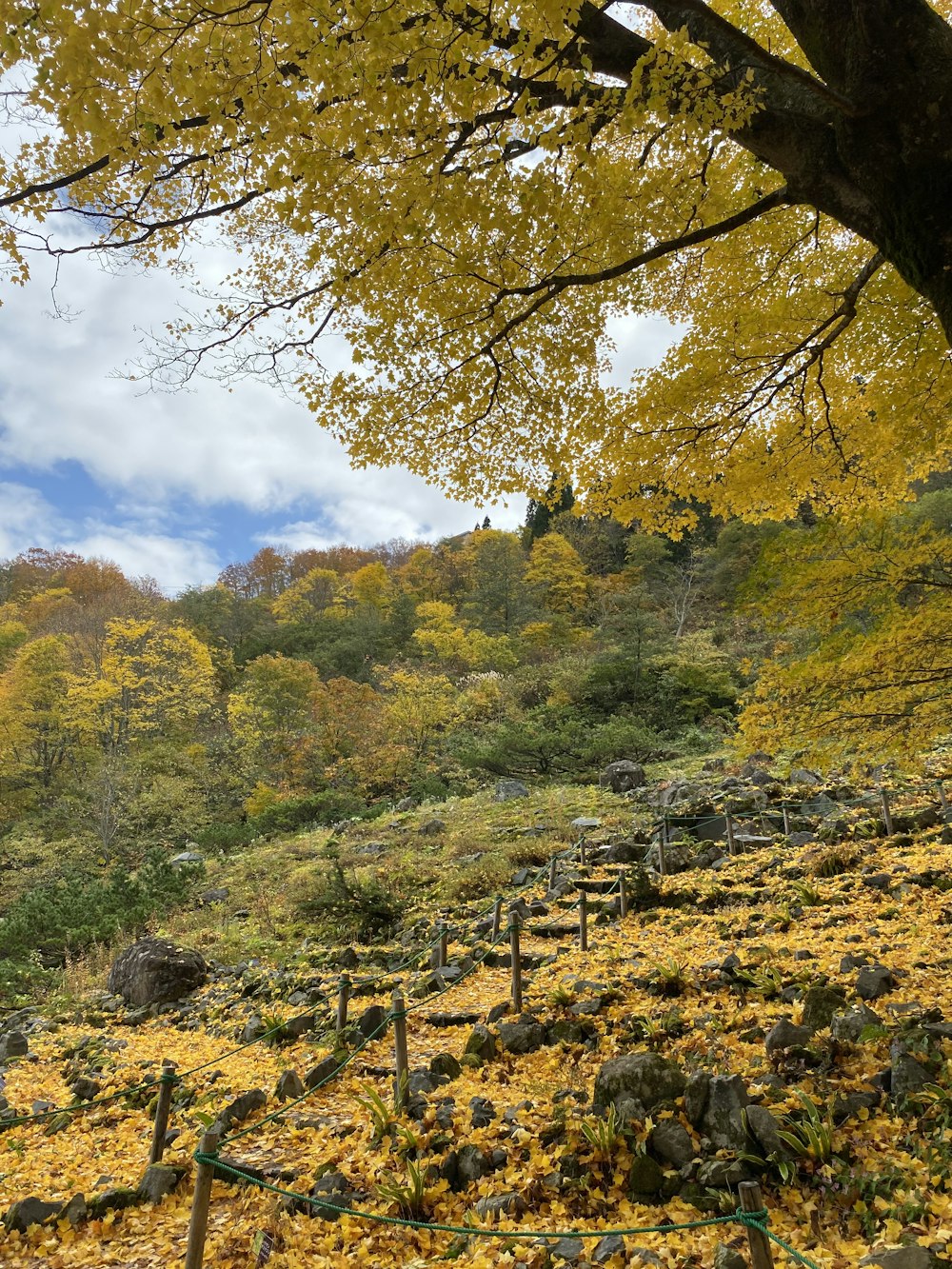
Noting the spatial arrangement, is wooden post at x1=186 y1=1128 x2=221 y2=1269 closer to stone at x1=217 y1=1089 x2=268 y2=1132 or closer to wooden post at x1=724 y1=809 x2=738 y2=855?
stone at x1=217 y1=1089 x2=268 y2=1132

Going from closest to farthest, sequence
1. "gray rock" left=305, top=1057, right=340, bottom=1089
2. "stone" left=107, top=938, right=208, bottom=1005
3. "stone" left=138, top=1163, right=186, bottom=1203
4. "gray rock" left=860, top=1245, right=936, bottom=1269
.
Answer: "gray rock" left=860, top=1245, right=936, bottom=1269
"stone" left=138, top=1163, right=186, bottom=1203
"gray rock" left=305, top=1057, right=340, bottom=1089
"stone" left=107, top=938, right=208, bottom=1005

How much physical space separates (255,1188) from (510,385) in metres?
5.21

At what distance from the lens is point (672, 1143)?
123 inches

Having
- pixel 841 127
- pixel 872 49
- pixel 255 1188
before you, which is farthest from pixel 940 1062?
pixel 872 49

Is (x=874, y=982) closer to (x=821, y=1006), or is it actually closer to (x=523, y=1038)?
(x=821, y=1006)

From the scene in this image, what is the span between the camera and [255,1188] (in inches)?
137

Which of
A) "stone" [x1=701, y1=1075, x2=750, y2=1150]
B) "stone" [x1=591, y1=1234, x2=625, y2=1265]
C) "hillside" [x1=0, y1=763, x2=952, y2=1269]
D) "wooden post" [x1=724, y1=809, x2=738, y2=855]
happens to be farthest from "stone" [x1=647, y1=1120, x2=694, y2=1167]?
"wooden post" [x1=724, y1=809, x2=738, y2=855]

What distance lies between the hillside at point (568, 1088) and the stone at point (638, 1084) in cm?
1

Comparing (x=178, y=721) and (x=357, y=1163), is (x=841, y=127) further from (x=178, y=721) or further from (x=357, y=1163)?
(x=178, y=721)

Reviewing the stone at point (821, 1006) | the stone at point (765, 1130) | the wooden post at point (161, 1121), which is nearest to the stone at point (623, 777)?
the stone at point (821, 1006)

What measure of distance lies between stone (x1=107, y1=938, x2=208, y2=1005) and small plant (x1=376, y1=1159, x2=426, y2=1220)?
5.64m

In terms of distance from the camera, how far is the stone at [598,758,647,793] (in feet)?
46.9

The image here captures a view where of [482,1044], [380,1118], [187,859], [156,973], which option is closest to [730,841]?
[482,1044]

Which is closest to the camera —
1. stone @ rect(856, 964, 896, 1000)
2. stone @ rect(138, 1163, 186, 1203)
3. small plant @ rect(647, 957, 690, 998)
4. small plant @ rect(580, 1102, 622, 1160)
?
small plant @ rect(580, 1102, 622, 1160)
